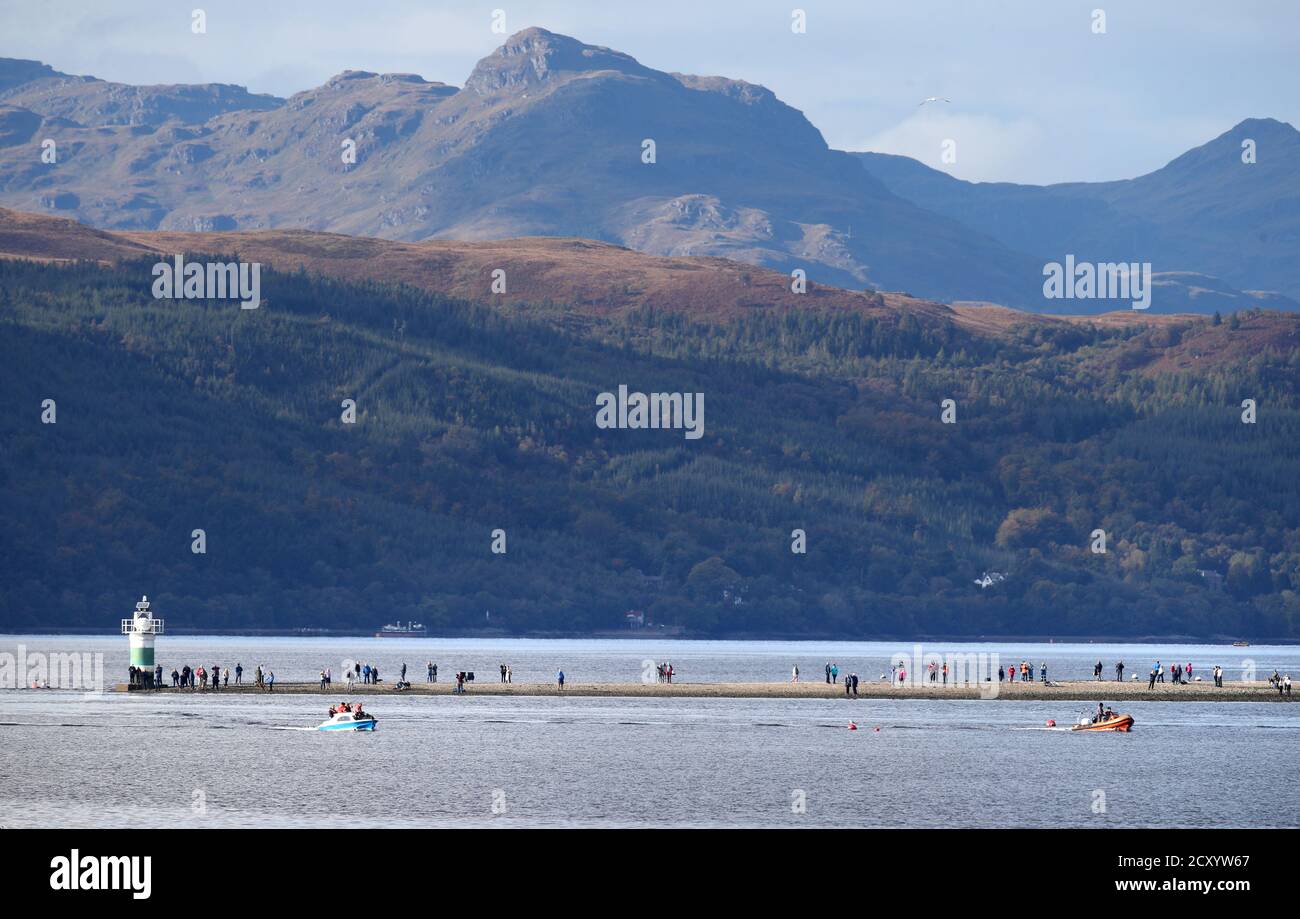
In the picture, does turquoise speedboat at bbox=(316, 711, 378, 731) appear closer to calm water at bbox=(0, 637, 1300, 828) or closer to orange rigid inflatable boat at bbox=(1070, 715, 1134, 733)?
calm water at bbox=(0, 637, 1300, 828)

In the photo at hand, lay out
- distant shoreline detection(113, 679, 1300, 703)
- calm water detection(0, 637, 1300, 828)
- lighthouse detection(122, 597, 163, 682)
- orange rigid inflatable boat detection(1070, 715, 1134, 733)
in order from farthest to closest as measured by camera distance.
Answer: distant shoreline detection(113, 679, 1300, 703) → lighthouse detection(122, 597, 163, 682) → orange rigid inflatable boat detection(1070, 715, 1134, 733) → calm water detection(0, 637, 1300, 828)

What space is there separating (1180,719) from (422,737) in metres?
67.6

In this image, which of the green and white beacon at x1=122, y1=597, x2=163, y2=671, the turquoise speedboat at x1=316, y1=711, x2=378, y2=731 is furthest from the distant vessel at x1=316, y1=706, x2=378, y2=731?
the green and white beacon at x1=122, y1=597, x2=163, y2=671

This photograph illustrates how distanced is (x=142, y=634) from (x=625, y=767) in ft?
193

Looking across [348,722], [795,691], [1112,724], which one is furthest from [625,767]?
[795,691]

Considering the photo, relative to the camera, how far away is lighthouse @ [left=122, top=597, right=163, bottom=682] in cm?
16575

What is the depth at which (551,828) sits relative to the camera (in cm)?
9356

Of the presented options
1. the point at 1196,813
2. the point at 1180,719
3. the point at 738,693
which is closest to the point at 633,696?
the point at 738,693

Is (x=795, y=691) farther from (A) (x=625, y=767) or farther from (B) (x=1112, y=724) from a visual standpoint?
(A) (x=625, y=767)

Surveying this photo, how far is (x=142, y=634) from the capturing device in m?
167
